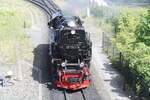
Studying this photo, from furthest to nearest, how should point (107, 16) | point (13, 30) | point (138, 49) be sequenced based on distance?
point (107, 16), point (13, 30), point (138, 49)

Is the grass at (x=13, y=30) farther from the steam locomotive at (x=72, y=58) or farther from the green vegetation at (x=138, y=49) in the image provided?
the green vegetation at (x=138, y=49)

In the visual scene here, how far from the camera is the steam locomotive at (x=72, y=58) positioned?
2373cm

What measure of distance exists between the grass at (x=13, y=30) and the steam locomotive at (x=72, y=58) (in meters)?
5.74

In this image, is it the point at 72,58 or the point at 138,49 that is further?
the point at 138,49

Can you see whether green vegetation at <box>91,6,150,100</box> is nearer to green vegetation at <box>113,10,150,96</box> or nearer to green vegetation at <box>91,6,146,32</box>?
green vegetation at <box>113,10,150,96</box>

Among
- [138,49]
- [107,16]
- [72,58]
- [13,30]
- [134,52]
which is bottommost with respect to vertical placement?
[72,58]

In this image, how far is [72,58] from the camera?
2388cm

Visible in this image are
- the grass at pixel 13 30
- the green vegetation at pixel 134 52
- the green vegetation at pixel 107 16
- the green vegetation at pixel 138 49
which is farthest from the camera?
the green vegetation at pixel 107 16

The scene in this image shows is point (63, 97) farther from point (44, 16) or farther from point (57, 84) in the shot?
point (44, 16)

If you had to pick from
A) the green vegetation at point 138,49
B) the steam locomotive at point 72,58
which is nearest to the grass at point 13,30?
the steam locomotive at point 72,58

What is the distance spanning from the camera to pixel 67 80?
2378 cm

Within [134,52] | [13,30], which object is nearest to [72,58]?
[134,52]

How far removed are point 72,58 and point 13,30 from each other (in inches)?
518

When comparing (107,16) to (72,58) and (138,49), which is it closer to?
(138,49)
